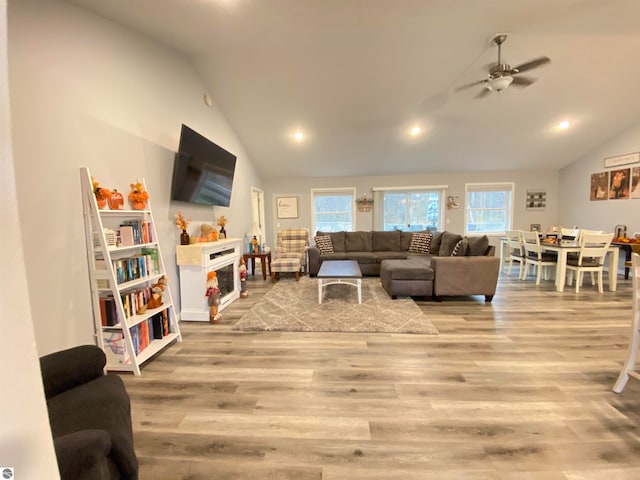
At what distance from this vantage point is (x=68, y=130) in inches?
79.4

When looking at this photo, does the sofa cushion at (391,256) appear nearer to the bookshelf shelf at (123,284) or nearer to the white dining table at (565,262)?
the white dining table at (565,262)

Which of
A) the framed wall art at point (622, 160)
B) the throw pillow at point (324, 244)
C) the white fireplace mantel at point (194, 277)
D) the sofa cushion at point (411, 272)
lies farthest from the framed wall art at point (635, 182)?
the white fireplace mantel at point (194, 277)

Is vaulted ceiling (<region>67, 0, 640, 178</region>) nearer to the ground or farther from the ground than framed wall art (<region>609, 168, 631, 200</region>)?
farther from the ground

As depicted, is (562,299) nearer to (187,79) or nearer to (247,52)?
(247,52)

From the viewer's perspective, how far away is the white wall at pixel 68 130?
1761 mm

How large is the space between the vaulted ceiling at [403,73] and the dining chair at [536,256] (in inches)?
84.2

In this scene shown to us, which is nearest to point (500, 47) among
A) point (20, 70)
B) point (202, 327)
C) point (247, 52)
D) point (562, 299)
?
point (247, 52)

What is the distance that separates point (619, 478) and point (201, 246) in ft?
11.8

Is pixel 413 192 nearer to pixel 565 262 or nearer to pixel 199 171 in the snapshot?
pixel 565 262

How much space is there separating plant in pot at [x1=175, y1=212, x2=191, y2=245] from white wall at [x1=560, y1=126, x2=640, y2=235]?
7.69m

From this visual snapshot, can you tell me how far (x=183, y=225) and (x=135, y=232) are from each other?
0.81 m

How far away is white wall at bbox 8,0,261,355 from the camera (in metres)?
1.76

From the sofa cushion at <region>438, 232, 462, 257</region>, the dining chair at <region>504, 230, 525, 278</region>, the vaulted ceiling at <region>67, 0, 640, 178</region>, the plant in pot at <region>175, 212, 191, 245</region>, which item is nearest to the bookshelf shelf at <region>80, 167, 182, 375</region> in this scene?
the plant in pot at <region>175, 212, 191, 245</region>

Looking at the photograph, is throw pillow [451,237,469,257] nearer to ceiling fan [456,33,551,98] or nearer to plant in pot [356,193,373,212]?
ceiling fan [456,33,551,98]
